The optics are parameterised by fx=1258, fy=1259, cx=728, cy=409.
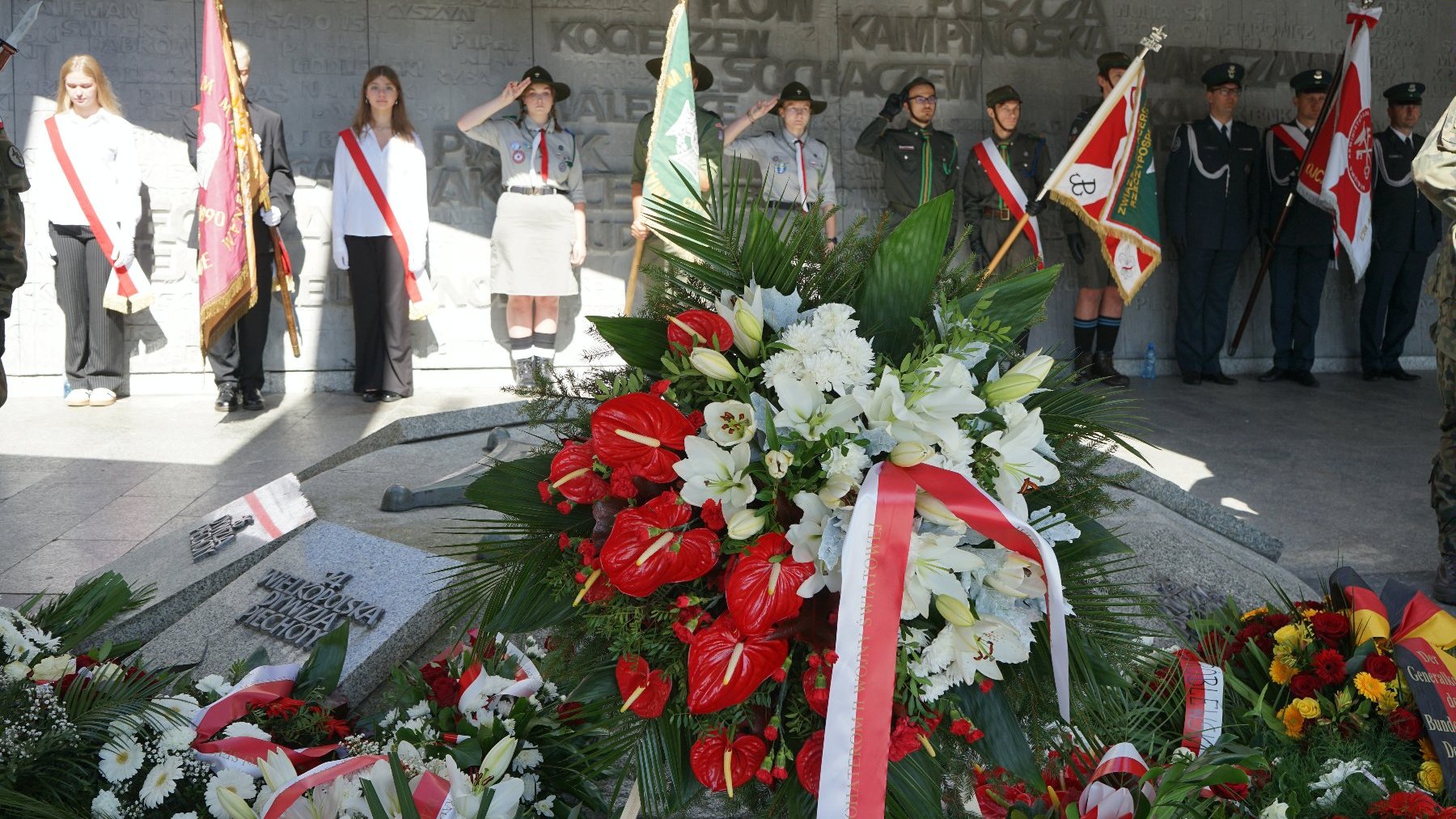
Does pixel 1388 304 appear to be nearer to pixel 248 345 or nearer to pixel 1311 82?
pixel 1311 82

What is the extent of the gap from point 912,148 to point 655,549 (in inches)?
281

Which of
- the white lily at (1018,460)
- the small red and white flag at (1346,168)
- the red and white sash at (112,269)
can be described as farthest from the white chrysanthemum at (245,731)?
the small red and white flag at (1346,168)

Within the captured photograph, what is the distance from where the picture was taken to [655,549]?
1415mm

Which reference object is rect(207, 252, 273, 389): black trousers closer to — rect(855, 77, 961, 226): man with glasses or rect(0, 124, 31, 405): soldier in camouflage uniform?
rect(0, 124, 31, 405): soldier in camouflage uniform

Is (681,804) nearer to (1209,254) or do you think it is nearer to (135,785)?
(135,785)

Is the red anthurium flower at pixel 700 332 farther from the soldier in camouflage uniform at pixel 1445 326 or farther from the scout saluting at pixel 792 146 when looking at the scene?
the scout saluting at pixel 792 146

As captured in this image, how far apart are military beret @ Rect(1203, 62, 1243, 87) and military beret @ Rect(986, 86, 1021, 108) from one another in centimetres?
147

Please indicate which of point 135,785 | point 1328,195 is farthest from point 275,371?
point 1328,195

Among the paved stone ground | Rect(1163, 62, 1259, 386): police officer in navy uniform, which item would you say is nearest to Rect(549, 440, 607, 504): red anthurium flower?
the paved stone ground

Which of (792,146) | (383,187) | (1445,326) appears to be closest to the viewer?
(1445,326)

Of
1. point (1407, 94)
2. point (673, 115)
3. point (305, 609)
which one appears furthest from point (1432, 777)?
point (1407, 94)

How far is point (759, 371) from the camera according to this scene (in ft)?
4.93

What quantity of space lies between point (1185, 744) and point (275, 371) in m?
7.11

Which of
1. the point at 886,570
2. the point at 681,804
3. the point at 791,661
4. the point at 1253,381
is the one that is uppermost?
the point at 886,570
